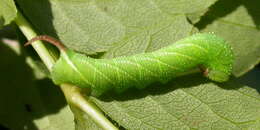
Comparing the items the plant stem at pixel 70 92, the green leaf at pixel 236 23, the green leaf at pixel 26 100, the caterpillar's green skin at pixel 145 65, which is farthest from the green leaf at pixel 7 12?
the green leaf at pixel 236 23

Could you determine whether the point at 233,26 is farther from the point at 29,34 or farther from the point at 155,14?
the point at 29,34

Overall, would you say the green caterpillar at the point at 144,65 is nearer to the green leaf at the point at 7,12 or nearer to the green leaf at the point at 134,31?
the green leaf at the point at 134,31

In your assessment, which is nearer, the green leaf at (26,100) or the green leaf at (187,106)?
the green leaf at (187,106)

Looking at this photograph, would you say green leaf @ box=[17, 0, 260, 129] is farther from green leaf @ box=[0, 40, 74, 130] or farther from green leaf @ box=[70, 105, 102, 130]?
green leaf @ box=[0, 40, 74, 130]

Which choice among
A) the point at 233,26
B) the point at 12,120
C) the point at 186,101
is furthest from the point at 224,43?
the point at 12,120

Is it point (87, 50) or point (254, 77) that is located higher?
point (87, 50)
